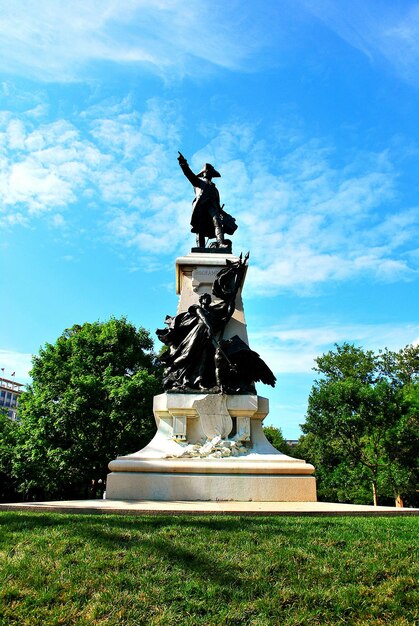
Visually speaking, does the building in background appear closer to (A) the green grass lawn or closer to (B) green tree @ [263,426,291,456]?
(B) green tree @ [263,426,291,456]

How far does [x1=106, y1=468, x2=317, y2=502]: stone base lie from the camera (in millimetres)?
7820

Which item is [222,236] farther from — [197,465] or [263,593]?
[263,593]

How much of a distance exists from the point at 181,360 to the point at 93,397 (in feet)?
44.2

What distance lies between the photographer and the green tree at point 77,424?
21.2 metres

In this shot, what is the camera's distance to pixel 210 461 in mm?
8188

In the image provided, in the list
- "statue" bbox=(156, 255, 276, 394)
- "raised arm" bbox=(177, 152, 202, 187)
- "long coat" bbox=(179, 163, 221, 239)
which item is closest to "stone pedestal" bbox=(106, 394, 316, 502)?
"statue" bbox=(156, 255, 276, 394)

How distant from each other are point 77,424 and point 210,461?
15.0 metres

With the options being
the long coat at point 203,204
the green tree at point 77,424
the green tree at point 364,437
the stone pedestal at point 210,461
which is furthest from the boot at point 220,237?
the green tree at point 364,437

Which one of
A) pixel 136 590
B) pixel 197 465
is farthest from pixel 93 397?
pixel 136 590

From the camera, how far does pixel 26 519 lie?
17.4ft

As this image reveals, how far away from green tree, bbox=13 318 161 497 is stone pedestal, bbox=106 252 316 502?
515 inches

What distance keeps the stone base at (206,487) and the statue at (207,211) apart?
5967 mm

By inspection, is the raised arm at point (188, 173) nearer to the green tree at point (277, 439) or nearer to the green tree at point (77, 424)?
the green tree at point (77, 424)

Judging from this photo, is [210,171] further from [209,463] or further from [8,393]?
[8,393]
